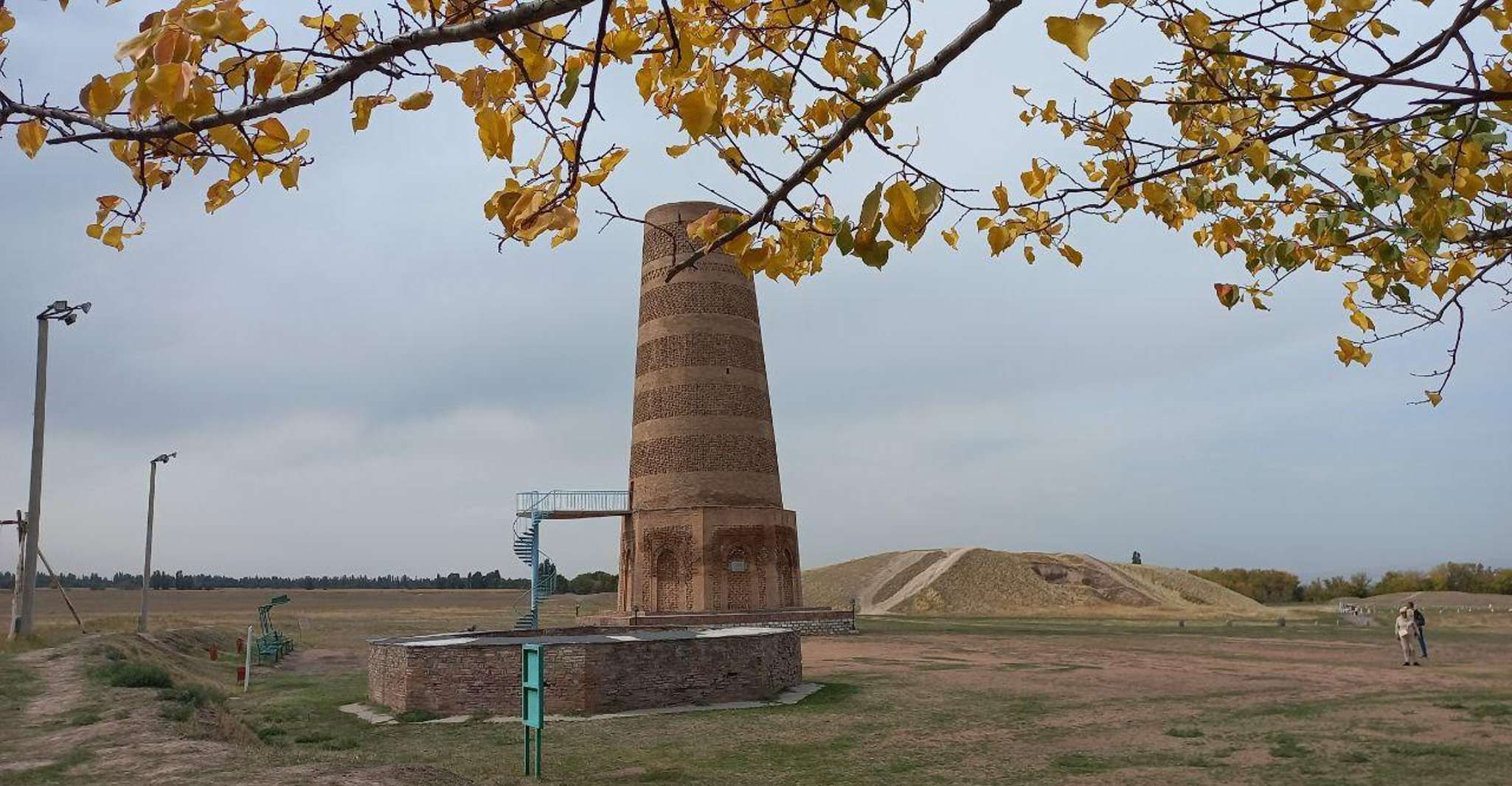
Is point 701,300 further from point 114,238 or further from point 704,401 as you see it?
point 114,238

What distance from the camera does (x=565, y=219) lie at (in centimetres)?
289

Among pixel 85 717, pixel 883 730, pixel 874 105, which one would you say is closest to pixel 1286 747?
pixel 883 730

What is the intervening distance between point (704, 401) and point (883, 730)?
1708 centimetres

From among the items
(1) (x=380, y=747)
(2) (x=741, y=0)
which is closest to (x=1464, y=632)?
(1) (x=380, y=747)

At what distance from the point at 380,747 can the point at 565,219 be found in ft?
31.3

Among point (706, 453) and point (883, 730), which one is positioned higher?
point (706, 453)

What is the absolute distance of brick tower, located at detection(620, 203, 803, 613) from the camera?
89.6 feet

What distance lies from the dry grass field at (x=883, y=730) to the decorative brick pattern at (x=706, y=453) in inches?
353

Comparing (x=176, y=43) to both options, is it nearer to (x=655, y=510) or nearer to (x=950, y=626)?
(x=655, y=510)

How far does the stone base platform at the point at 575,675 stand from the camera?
1280cm

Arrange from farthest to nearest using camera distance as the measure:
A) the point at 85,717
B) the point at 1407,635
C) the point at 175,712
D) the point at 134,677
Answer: the point at 1407,635 → the point at 134,677 → the point at 175,712 → the point at 85,717

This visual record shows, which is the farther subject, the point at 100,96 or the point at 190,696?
the point at 190,696

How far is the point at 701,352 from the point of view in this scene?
28.1m

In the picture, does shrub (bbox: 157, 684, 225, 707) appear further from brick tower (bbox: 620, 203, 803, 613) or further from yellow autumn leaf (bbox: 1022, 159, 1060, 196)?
brick tower (bbox: 620, 203, 803, 613)
